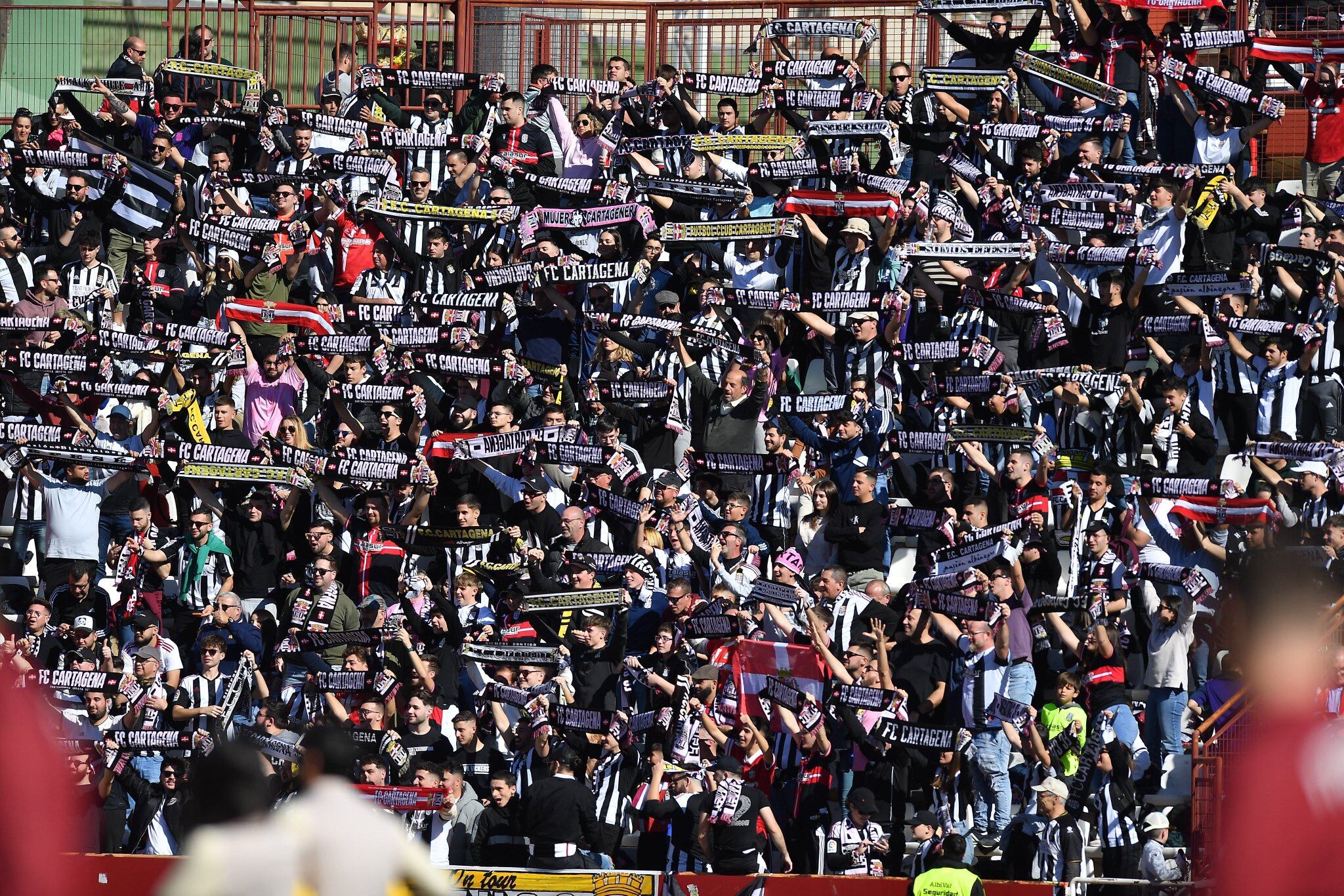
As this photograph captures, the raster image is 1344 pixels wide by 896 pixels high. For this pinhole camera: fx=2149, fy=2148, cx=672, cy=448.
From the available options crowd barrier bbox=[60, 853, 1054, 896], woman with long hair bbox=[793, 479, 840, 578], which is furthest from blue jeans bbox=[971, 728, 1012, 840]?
woman with long hair bbox=[793, 479, 840, 578]

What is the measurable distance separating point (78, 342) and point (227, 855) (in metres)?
12.7

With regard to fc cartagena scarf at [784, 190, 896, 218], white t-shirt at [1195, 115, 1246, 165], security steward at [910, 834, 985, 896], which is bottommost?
security steward at [910, 834, 985, 896]

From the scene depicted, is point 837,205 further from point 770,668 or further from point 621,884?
point 621,884

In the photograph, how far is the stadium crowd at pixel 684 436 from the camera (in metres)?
14.4

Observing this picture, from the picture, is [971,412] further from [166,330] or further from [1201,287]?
[166,330]

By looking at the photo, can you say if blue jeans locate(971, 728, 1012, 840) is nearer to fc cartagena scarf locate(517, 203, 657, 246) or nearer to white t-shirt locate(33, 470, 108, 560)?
fc cartagena scarf locate(517, 203, 657, 246)

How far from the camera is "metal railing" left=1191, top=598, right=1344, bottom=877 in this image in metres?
13.0

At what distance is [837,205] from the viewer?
1847 cm

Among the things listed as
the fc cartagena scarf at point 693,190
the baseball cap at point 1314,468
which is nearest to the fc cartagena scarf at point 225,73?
the fc cartagena scarf at point 693,190

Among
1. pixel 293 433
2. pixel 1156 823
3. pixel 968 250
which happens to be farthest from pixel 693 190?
pixel 1156 823

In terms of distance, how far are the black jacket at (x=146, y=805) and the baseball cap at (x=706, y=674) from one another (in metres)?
3.49

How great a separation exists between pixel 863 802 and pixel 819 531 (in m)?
3.11

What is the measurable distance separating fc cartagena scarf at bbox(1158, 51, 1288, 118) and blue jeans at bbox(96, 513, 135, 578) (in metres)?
10.0

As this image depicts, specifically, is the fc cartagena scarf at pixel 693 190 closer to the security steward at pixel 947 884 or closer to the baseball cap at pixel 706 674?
the baseball cap at pixel 706 674
